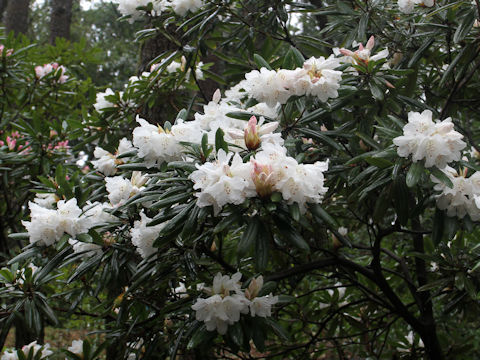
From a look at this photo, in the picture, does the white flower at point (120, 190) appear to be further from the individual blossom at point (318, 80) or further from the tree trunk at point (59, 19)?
the tree trunk at point (59, 19)

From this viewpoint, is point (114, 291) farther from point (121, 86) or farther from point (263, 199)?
point (121, 86)

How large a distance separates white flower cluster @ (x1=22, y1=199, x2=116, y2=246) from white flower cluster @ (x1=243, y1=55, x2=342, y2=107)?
669 mm

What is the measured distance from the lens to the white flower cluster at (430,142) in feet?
3.86

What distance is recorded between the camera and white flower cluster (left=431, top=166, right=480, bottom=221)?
1.31 meters

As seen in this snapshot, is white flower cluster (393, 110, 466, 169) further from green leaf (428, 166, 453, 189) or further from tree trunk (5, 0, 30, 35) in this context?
tree trunk (5, 0, 30, 35)

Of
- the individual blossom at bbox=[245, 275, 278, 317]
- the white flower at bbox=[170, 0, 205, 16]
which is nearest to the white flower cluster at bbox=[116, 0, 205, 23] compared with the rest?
the white flower at bbox=[170, 0, 205, 16]

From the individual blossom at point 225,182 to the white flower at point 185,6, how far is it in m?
1.09

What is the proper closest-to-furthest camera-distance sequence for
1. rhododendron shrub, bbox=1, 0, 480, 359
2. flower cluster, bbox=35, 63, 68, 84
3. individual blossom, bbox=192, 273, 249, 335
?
rhododendron shrub, bbox=1, 0, 480, 359 < individual blossom, bbox=192, 273, 249, 335 < flower cluster, bbox=35, 63, 68, 84

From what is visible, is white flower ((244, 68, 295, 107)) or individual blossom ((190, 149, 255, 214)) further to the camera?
white flower ((244, 68, 295, 107))

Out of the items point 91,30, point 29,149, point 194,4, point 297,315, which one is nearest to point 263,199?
point 194,4

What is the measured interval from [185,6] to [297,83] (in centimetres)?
85

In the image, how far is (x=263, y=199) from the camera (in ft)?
3.53

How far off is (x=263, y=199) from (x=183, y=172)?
0.31 metres

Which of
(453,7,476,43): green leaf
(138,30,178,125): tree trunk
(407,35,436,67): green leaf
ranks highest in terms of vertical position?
(138,30,178,125): tree trunk
